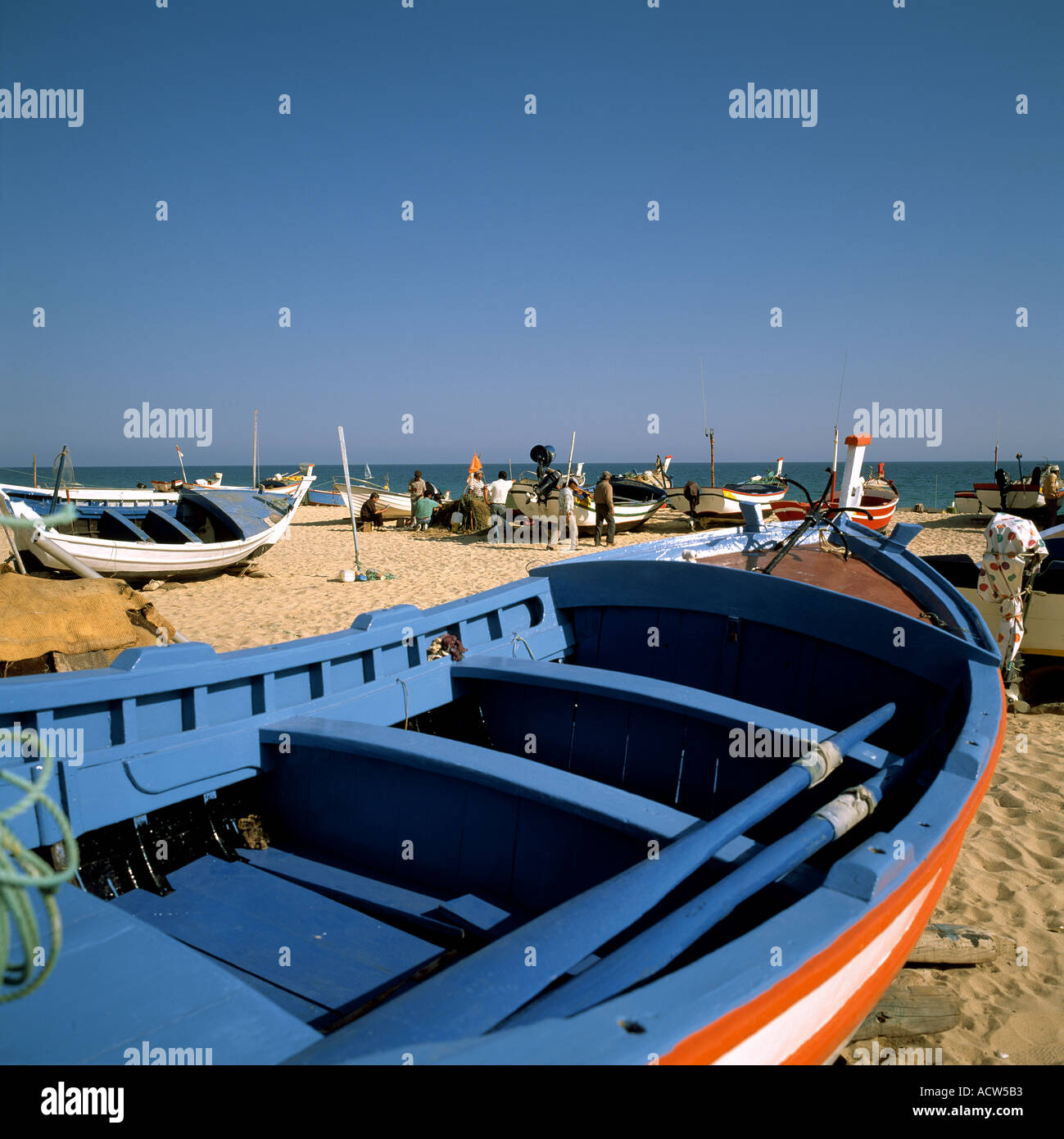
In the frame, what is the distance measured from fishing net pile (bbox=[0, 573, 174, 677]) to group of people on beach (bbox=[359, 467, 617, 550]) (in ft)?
37.0

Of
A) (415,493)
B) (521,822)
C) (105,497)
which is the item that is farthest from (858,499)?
(105,497)

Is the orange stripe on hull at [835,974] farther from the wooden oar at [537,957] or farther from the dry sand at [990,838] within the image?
the dry sand at [990,838]

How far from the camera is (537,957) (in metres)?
1.62

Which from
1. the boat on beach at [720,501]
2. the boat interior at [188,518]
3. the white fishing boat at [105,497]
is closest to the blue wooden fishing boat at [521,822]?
the boat interior at [188,518]

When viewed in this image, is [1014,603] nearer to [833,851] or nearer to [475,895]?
[833,851]

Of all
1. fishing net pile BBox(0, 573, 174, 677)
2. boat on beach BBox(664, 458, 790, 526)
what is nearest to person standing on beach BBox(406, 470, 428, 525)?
boat on beach BBox(664, 458, 790, 526)

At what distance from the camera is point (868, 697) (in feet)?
13.0

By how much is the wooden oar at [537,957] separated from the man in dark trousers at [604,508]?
15750 mm

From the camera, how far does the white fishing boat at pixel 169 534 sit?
1073 cm

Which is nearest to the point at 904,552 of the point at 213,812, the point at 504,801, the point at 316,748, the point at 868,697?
the point at 868,697

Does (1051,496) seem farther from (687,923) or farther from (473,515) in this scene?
(687,923)

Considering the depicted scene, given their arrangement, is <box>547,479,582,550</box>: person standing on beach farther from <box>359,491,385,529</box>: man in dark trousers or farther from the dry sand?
<box>359,491,385,529</box>: man in dark trousers

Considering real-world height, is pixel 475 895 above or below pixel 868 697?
below

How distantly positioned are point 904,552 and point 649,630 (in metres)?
2.33
